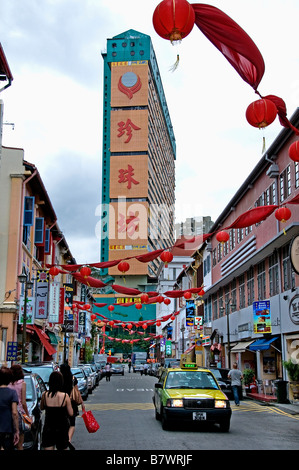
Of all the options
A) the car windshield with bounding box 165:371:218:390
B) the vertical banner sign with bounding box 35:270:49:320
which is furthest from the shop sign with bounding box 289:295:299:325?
the vertical banner sign with bounding box 35:270:49:320

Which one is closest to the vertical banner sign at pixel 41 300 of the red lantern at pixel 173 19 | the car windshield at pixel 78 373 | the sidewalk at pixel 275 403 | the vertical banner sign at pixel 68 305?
the car windshield at pixel 78 373

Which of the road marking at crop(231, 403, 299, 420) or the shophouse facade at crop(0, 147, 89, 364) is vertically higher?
the shophouse facade at crop(0, 147, 89, 364)

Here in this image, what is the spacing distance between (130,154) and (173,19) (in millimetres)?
120170

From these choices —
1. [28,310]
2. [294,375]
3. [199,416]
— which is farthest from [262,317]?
[199,416]

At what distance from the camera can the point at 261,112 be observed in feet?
31.4

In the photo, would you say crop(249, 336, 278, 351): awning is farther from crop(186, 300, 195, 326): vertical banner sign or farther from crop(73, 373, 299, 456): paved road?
crop(186, 300, 195, 326): vertical banner sign

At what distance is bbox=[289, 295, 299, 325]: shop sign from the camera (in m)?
25.6

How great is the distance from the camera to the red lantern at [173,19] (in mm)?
7512

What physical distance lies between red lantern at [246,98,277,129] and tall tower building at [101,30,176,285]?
11243cm

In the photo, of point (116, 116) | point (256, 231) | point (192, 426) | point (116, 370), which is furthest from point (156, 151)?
point (192, 426)

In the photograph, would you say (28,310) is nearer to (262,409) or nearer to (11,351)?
(11,351)
